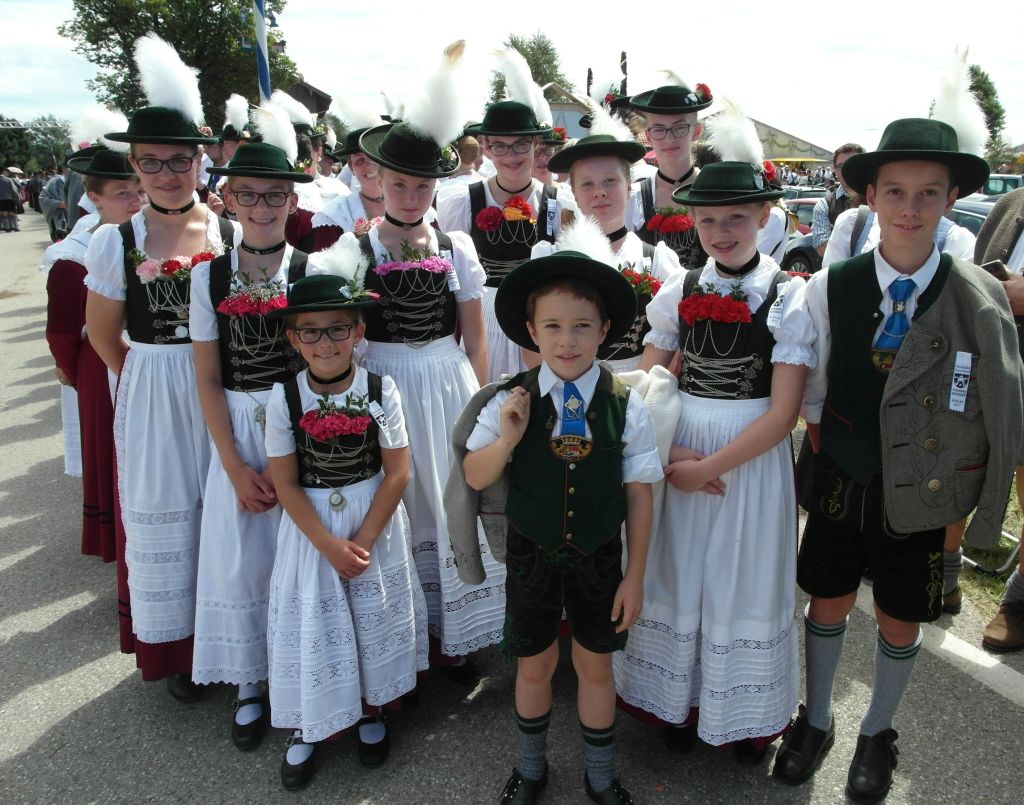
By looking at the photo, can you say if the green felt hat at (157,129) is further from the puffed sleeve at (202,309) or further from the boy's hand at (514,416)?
the boy's hand at (514,416)

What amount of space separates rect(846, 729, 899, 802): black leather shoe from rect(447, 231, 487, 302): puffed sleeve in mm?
2207

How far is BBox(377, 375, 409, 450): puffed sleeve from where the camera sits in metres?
2.60

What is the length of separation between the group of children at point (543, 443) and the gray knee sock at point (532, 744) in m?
0.01

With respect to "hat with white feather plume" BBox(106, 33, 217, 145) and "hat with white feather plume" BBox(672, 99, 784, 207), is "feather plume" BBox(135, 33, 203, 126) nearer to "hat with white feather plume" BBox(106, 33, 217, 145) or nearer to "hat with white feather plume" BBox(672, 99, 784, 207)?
"hat with white feather plume" BBox(106, 33, 217, 145)

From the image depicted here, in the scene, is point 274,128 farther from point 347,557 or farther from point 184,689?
point 184,689

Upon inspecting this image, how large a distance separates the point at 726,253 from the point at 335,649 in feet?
6.31

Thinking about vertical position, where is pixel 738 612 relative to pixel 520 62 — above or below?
below

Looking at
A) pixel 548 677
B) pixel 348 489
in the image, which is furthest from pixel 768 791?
pixel 348 489

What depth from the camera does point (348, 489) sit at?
259cm

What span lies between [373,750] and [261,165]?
217 cm

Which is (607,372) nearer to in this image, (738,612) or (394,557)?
(738,612)

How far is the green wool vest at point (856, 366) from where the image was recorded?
2.20 m

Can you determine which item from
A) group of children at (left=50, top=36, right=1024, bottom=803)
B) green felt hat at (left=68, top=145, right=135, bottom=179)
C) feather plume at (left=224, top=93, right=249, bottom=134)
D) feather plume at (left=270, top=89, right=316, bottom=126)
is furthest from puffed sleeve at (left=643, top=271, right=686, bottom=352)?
feather plume at (left=270, top=89, right=316, bottom=126)

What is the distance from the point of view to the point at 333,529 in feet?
8.41
